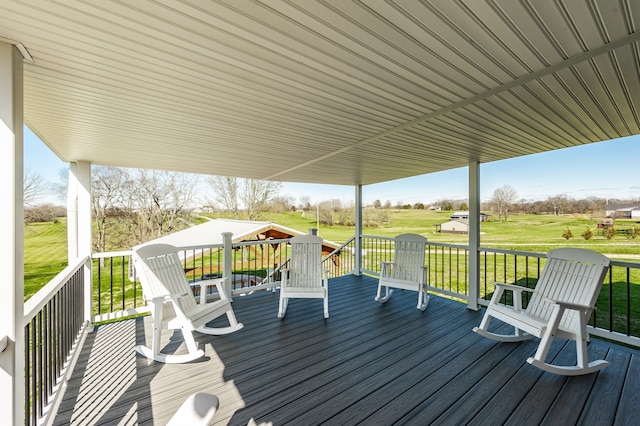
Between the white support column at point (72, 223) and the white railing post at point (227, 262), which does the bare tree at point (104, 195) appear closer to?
the white support column at point (72, 223)

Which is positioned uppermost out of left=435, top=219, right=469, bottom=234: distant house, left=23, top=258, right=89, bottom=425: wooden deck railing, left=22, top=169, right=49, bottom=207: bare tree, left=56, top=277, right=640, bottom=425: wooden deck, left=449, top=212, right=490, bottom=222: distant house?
left=22, top=169, right=49, bottom=207: bare tree

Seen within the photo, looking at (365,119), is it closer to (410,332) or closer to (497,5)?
(497,5)

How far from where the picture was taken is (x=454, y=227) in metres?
11.4

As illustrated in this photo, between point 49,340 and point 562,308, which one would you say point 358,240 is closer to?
point 562,308

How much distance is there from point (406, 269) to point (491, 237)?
21.0ft

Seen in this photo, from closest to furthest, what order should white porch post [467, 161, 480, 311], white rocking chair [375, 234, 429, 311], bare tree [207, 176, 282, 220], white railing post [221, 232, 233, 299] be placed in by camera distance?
white porch post [467, 161, 480, 311] < white rocking chair [375, 234, 429, 311] < white railing post [221, 232, 233, 299] < bare tree [207, 176, 282, 220]

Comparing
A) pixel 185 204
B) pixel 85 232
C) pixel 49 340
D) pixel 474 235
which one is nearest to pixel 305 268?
pixel 474 235

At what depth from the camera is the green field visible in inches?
270

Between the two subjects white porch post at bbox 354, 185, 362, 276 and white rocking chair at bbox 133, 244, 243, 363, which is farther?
white porch post at bbox 354, 185, 362, 276

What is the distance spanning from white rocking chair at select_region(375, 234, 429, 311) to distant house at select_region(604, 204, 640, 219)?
631cm

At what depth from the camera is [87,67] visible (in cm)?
184

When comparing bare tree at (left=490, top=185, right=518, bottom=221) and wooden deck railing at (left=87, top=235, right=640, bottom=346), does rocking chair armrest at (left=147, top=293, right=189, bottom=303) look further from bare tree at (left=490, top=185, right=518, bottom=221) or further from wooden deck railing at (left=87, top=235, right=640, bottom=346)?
bare tree at (left=490, top=185, right=518, bottom=221)

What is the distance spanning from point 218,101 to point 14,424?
2539 millimetres

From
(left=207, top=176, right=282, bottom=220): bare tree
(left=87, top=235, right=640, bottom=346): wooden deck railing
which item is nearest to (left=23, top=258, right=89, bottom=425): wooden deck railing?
(left=87, top=235, right=640, bottom=346): wooden deck railing
